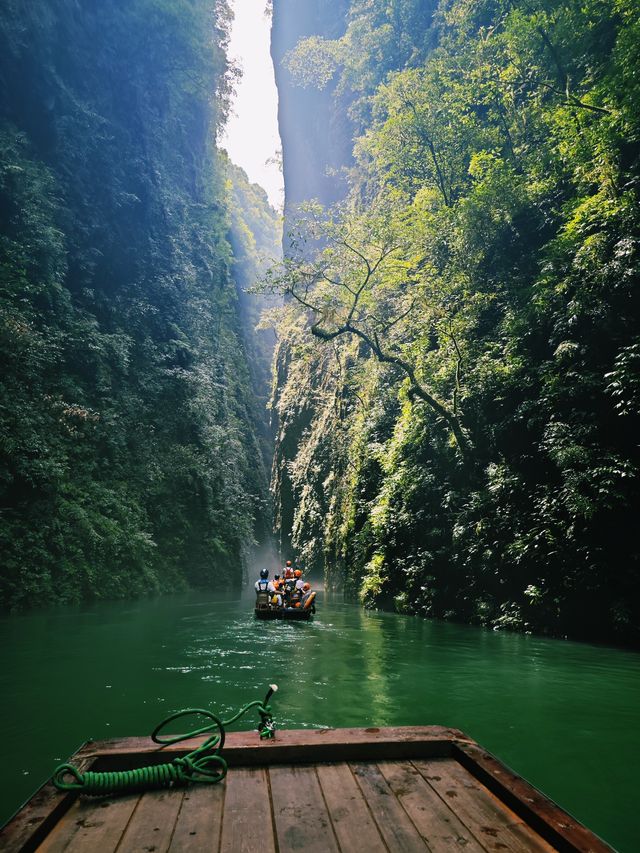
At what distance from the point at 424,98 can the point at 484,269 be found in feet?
23.7

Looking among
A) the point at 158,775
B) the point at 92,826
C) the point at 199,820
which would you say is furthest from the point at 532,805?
the point at 92,826

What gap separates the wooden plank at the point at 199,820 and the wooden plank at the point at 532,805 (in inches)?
44.1

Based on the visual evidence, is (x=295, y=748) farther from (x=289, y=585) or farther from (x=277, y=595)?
(x=289, y=585)

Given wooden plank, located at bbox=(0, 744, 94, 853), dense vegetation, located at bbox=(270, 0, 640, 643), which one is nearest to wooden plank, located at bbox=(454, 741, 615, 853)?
wooden plank, located at bbox=(0, 744, 94, 853)

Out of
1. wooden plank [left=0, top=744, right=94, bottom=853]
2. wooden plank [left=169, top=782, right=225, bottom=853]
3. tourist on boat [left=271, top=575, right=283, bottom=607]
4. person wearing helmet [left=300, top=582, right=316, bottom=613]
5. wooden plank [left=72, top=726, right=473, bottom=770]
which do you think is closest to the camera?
wooden plank [left=0, top=744, right=94, bottom=853]

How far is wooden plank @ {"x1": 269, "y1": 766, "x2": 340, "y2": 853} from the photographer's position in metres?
1.99

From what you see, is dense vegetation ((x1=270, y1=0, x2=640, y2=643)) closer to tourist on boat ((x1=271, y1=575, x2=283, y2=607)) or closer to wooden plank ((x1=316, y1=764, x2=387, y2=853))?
tourist on boat ((x1=271, y1=575, x2=283, y2=607))

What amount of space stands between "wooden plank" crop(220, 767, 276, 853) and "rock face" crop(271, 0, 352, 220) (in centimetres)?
3912

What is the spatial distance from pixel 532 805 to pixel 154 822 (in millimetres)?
1411

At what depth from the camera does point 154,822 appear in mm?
2143

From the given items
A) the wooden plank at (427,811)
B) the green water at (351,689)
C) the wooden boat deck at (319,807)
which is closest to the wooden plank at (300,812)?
the wooden boat deck at (319,807)

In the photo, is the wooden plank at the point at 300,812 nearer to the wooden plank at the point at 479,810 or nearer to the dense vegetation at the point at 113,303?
the wooden plank at the point at 479,810

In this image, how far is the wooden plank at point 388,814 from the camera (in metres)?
2.01

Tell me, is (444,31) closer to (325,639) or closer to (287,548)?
(325,639)
